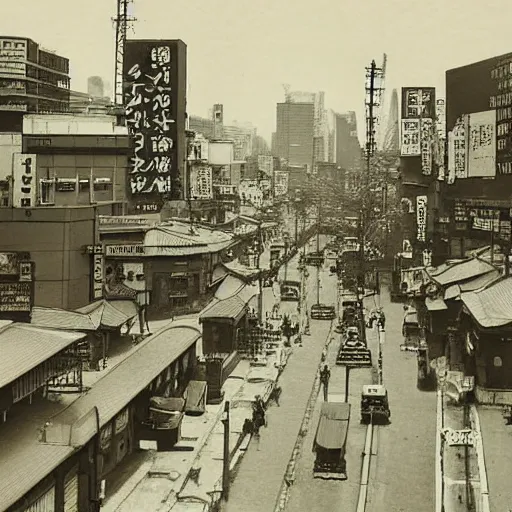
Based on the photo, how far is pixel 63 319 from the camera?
106ft

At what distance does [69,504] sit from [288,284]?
43508mm

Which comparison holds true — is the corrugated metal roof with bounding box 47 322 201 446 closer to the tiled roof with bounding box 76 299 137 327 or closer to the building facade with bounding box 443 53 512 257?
the tiled roof with bounding box 76 299 137 327

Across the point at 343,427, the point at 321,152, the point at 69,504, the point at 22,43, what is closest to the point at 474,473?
the point at 343,427

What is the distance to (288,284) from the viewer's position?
63.6m

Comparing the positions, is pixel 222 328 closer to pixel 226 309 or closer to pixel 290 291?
pixel 226 309

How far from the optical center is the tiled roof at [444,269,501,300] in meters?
40.6

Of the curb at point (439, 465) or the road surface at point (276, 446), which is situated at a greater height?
the curb at point (439, 465)

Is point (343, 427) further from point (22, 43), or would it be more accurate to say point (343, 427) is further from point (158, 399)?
point (22, 43)

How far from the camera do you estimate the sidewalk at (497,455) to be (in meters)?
21.7

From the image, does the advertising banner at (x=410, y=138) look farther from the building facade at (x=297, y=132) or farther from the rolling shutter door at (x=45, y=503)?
the building facade at (x=297, y=132)

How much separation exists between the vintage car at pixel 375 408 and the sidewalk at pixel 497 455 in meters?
3.42

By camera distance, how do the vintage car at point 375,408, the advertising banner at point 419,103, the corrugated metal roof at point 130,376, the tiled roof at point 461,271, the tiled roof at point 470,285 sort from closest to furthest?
the corrugated metal roof at point 130,376, the vintage car at point 375,408, the tiled roof at point 470,285, the tiled roof at point 461,271, the advertising banner at point 419,103

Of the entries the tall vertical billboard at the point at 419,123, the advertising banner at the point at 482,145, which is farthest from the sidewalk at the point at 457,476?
the tall vertical billboard at the point at 419,123

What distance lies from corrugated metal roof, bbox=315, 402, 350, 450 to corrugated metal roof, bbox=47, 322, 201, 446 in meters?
5.97
